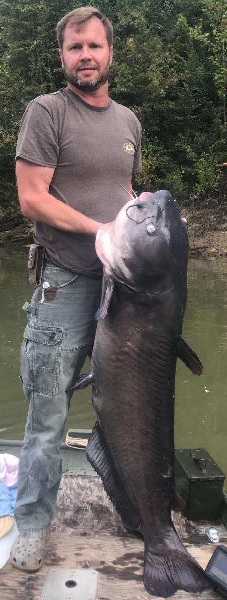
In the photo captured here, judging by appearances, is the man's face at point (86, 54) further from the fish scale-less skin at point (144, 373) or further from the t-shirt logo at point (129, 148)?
the fish scale-less skin at point (144, 373)

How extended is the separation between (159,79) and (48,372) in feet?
64.6

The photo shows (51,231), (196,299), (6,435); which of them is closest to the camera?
(51,231)

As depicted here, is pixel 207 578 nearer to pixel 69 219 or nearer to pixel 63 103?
pixel 69 219

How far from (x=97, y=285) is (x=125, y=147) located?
644 millimetres

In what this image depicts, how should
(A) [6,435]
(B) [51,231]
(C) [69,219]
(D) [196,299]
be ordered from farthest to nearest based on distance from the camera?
(D) [196,299]
(A) [6,435]
(B) [51,231]
(C) [69,219]

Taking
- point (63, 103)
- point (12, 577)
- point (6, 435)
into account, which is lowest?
point (6, 435)

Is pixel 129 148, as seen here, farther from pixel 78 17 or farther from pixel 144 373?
pixel 144 373

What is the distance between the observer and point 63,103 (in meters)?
2.65

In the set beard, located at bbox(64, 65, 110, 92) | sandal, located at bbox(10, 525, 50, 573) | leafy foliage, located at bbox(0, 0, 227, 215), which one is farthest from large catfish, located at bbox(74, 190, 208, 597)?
leafy foliage, located at bbox(0, 0, 227, 215)

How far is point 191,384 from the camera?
24.3 feet

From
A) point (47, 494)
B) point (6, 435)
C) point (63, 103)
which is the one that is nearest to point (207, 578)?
point (47, 494)

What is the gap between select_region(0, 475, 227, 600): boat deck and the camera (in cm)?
262

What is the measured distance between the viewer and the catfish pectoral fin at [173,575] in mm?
2586

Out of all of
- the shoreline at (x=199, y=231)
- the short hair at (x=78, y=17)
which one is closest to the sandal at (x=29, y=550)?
the short hair at (x=78, y=17)
